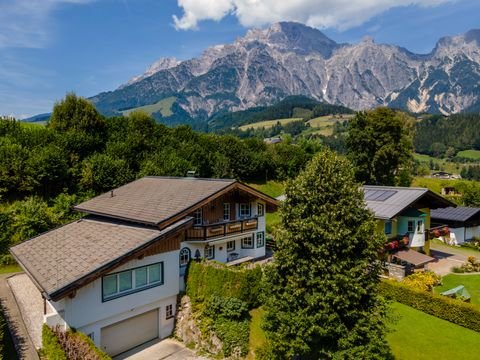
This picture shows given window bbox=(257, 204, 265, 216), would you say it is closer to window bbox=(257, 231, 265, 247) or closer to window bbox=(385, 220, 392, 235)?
window bbox=(257, 231, 265, 247)

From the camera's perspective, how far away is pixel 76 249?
18875mm

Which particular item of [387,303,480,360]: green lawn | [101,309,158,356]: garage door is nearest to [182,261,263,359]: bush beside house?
[101,309,158,356]: garage door

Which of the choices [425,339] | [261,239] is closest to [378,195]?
[261,239]

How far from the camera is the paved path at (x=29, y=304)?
17.3 meters

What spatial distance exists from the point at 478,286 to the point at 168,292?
80.9 feet

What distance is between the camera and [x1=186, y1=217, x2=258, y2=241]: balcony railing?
23.3 metres

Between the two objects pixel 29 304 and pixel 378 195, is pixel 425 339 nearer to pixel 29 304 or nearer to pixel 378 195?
pixel 378 195

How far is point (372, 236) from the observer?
541 inches

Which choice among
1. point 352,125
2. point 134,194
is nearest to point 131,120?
point 134,194

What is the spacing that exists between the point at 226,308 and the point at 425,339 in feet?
35.6

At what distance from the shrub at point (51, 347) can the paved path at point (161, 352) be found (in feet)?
13.5

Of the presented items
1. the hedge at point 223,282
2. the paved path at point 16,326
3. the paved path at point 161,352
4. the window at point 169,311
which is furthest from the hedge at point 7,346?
the hedge at point 223,282

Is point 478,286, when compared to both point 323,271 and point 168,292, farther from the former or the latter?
point 168,292

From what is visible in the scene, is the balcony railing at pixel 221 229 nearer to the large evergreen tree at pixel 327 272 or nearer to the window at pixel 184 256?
the window at pixel 184 256
